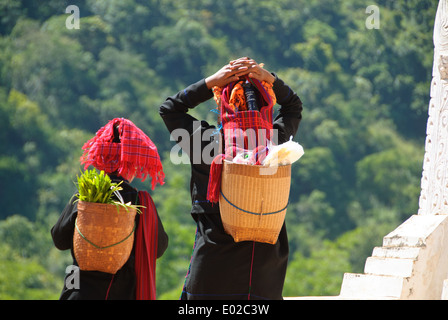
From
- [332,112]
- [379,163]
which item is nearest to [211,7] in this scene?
[332,112]

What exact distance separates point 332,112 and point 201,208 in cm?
3743

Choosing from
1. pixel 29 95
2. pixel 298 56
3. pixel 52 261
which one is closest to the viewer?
pixel 52 261

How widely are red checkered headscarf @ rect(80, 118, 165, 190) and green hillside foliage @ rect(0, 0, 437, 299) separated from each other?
2310cm

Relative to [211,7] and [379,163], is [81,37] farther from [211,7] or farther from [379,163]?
[379,163]

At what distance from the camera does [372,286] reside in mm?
4008

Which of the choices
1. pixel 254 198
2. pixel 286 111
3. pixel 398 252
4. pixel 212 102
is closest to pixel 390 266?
pixel 398 252

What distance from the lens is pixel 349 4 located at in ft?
150

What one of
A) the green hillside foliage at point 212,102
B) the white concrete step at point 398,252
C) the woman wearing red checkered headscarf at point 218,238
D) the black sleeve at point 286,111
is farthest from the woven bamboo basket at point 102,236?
the green hillside foliage at point 212,102

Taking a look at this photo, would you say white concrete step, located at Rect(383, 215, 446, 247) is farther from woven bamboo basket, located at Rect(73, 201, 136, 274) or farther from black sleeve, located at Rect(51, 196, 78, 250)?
black sleeve, located at Rect(51, 196, 78, 250)

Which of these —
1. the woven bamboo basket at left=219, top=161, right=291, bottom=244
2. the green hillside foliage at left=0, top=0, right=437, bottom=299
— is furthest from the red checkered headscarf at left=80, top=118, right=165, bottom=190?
the green hillside foliage at left=0, top=0, right=437, bottom=299

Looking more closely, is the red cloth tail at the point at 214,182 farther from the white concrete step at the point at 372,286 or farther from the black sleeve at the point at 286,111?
the white concrete step at the point at 372,286

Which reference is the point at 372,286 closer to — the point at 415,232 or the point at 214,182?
the point at 415,232

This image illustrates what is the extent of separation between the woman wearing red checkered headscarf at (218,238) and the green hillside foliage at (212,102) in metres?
23.3

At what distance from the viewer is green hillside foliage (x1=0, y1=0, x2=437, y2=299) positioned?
3048 centimetres
